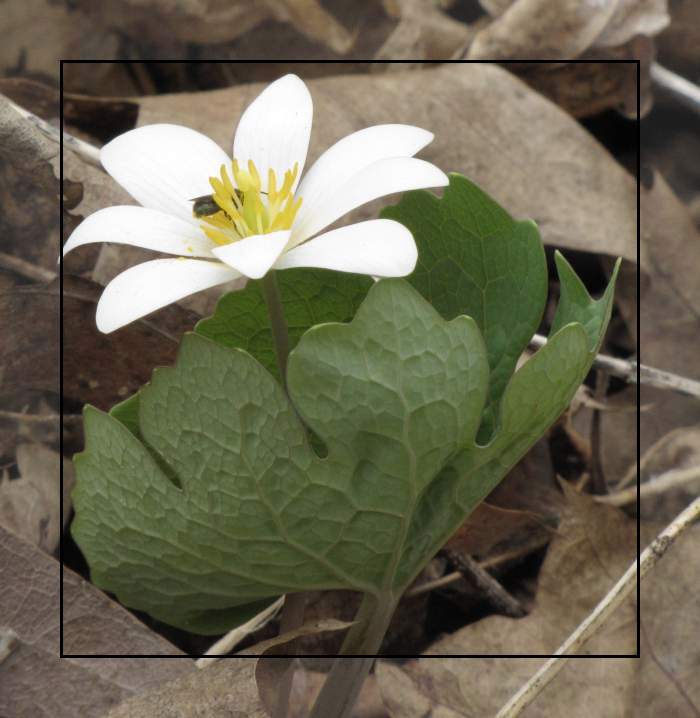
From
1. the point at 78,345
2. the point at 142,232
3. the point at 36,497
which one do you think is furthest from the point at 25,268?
the point at 142,232

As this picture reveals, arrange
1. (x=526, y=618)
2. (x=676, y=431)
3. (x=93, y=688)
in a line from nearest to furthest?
(x=93, y=688) → (x=526, y=618) → (x=676, y=431)

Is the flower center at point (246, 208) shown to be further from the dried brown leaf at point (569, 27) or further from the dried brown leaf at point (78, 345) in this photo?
the dried brown leaf at point (569, 27)

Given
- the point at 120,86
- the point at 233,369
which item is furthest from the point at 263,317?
the point at 120,86

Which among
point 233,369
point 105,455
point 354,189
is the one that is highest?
point 354,189

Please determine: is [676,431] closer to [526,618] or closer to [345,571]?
[526,618]

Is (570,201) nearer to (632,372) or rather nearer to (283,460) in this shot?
(632,372)

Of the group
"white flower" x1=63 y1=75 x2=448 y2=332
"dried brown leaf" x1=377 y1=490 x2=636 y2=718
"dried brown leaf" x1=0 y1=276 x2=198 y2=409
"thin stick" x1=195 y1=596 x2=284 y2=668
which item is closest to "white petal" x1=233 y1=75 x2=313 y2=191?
"white flower" x1=63 y1=75 x2=448 y2=332
